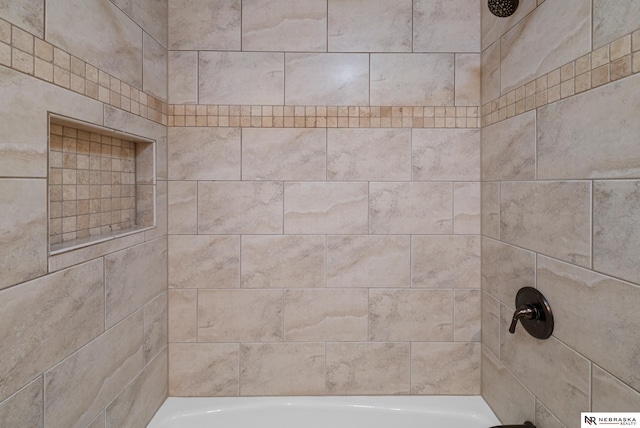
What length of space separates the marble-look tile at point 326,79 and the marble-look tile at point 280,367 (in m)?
1.20

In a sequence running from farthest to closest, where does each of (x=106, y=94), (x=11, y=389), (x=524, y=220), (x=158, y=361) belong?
(x=158, y=361) < (x=524, y=220) < (x=106, y=94) < (x=11, y=389)

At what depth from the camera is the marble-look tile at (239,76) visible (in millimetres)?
1706

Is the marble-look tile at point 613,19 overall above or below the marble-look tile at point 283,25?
below

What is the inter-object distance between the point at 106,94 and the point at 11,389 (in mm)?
912

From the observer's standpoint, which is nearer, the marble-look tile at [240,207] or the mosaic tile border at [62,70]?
the mosaic tile border at [62,70]

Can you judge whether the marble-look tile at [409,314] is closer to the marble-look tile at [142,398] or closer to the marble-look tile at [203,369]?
the marble-look tile at [203,369]

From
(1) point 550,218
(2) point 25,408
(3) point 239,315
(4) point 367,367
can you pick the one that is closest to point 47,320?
(2) point 25,408

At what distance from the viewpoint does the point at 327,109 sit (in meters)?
1.71

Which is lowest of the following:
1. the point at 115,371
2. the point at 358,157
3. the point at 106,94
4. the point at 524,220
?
the point at 115,371

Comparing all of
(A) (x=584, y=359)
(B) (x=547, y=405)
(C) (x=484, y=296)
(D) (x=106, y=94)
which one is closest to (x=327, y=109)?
(D) (x=106, y=94)

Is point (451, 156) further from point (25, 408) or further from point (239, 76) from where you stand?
point (25, 408)

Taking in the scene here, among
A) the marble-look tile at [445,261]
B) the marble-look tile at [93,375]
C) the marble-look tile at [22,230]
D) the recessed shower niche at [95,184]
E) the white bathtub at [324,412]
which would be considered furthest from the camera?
the marble-look tile at [445,261]

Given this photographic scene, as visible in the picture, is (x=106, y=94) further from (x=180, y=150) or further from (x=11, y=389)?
(x=11, y=389)

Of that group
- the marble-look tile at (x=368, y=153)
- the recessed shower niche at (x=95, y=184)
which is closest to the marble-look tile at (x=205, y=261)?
the recessed shower niche at (x=95, y=184)
